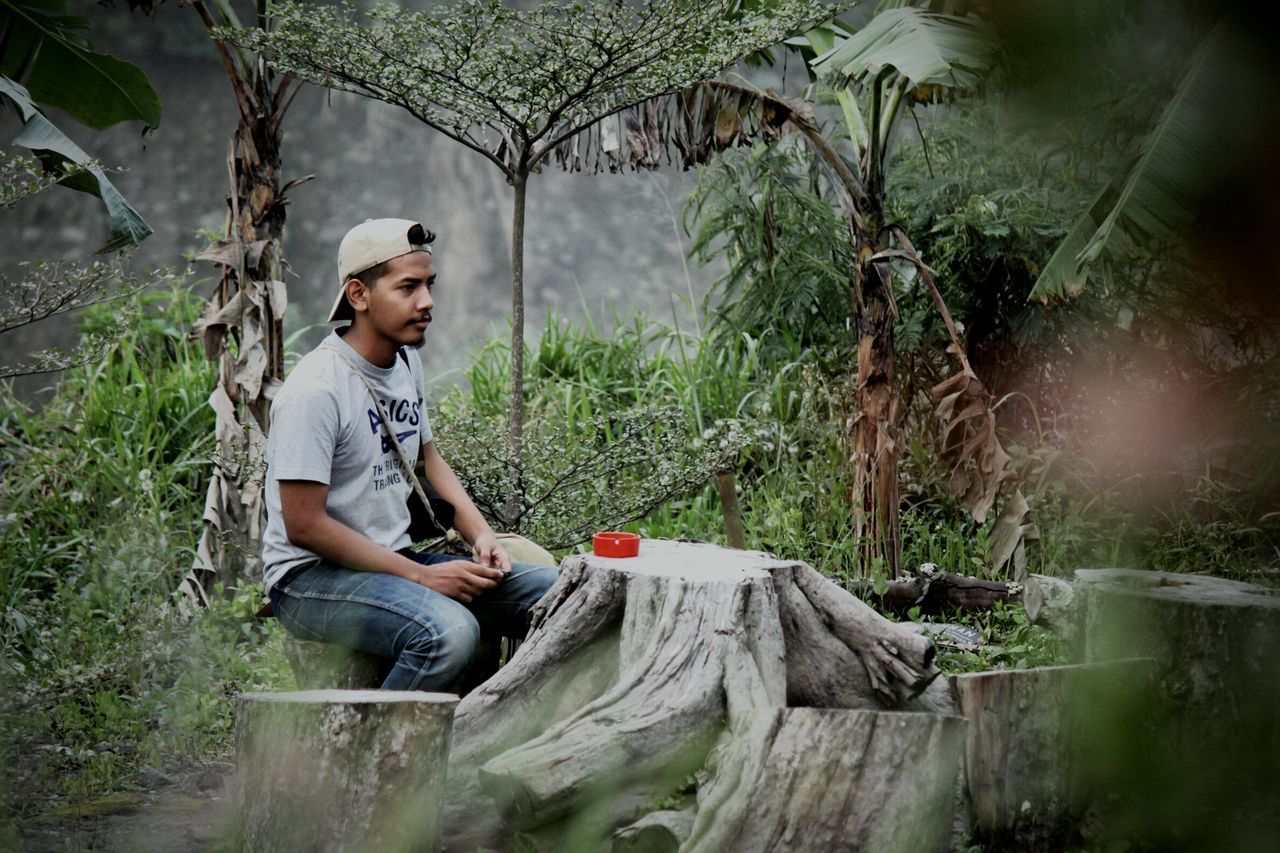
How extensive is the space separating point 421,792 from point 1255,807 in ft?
6.65

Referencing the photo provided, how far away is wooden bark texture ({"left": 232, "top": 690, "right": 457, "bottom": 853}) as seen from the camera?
2.89 metres

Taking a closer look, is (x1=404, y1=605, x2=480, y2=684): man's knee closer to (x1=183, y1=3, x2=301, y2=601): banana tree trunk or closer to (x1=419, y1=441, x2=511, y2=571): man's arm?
(x1=419, y1=441, x2=511, y2=571): man's arm

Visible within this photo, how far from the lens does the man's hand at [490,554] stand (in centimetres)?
385

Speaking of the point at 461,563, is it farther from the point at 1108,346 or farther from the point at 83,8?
the point at 83,8

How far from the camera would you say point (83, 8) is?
8359mm

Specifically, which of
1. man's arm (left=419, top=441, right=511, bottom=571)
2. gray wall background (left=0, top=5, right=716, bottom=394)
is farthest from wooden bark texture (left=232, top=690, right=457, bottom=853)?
gray wall background (left=0, top=5, right=716, bottom=394)

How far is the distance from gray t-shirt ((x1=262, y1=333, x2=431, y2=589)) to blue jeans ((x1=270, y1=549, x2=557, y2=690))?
0.32ft

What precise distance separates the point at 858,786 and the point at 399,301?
1.94 meters

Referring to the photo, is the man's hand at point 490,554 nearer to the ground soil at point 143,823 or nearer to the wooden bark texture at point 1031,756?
the ground soil at point 143,823

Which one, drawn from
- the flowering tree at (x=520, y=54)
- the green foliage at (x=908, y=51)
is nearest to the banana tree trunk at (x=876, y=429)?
the green foliage at (x=908, y=51)

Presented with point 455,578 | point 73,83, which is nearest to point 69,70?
point 73,83

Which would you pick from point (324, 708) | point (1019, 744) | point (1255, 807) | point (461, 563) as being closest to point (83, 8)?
point (461, 563)

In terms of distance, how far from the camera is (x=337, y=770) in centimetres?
289

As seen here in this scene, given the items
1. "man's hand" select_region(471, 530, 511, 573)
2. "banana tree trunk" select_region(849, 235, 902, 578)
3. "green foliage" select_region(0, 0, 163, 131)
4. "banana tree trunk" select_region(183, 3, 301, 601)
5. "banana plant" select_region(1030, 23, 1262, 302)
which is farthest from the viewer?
"banana tree trunk" select_region(849, 235, 902, 578)
